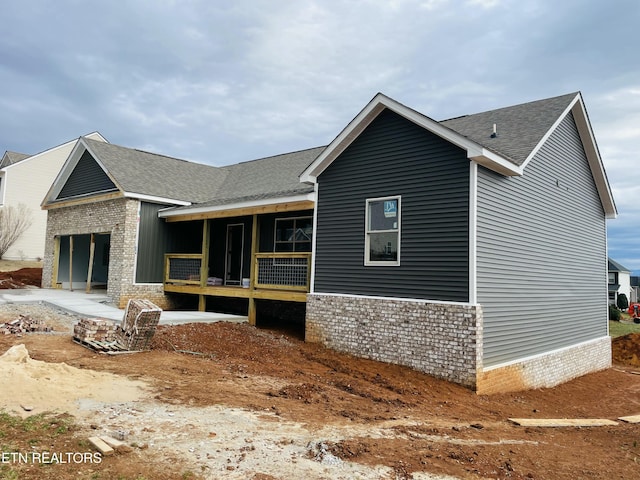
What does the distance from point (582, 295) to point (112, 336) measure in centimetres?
1251

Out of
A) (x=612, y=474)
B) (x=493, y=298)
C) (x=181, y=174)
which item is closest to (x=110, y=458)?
(x=612, y=474)

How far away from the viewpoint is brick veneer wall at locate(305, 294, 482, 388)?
28.8ft

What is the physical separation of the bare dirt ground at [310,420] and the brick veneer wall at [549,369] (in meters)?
0.29

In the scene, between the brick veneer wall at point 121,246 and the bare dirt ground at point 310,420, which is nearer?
the bare dirt ground at point 310,420

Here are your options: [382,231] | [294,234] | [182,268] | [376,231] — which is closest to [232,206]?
[294,234]

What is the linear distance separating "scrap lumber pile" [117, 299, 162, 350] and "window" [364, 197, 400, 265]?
186 inches

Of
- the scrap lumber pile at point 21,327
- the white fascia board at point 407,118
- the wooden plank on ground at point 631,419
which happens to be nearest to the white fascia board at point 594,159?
the white fascia board at point 407,118

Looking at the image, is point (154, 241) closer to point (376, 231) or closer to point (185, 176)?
point (185, 176)

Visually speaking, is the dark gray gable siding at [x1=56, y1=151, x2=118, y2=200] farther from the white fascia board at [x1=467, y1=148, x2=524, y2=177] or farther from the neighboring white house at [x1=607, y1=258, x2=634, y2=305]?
the neighboring white house at [x1=607, y1=258, x2=634, y2=305]

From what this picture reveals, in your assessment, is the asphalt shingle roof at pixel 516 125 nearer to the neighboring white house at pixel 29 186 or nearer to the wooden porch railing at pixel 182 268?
the wooden porch railing at pixel 182 268

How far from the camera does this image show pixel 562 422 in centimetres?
759

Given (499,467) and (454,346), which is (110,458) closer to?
(499,467)

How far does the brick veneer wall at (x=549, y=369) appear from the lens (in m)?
9.17

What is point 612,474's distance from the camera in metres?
5.11
